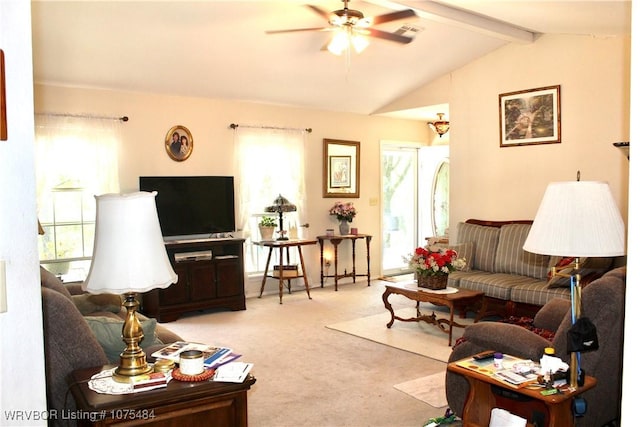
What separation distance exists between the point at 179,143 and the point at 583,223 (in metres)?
4.90

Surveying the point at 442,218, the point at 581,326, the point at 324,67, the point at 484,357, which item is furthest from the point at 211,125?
the point at 581,326

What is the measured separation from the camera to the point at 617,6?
4039mm

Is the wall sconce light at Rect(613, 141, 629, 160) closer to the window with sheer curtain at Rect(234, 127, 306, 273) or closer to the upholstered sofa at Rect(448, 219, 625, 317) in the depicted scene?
the upholstered sofa at Rect(448, 219, 625, 317)

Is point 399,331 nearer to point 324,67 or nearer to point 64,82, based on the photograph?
point 324,67

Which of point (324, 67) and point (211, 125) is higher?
point (324, 67)

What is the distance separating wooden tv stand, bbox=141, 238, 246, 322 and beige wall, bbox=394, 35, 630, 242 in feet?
9.43

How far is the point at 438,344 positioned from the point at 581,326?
2.68 m

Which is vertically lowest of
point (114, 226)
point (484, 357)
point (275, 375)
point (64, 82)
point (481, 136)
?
point (275, 375)

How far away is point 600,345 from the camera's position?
8.18 feet

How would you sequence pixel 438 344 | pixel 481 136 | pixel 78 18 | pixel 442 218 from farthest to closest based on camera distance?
pixel 442 218
pixel 481 136
pixel 438 344
pixel 78 18

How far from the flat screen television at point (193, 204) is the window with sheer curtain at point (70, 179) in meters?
0.49

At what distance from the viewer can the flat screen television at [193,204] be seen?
5.90 m

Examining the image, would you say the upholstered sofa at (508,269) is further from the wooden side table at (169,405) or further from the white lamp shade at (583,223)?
the wooden side table at (169,405)

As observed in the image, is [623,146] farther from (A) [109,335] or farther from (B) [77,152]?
(B) [77,152]
